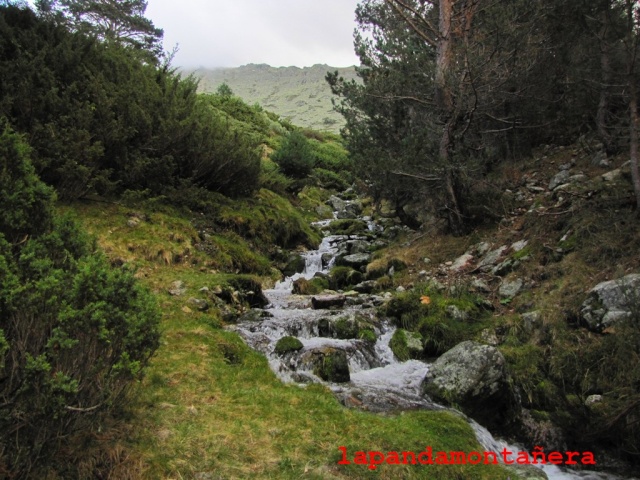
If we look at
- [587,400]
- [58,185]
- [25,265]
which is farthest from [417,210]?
[25,265]

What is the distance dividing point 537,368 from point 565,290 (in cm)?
157

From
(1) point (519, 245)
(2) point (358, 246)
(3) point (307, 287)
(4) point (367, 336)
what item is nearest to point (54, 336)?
(4) point (367, 336)

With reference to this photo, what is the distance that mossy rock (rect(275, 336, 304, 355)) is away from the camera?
619 cm

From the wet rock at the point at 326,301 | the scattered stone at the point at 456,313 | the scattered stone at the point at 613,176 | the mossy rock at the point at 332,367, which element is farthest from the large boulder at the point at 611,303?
the wet rock at the point at 326,301

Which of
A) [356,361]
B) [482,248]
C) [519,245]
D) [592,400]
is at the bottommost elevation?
[356,361]

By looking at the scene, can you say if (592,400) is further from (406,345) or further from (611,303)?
(406,345)

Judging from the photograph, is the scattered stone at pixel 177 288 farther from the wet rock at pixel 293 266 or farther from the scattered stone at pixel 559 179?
the scattered stone at pixel 559 179

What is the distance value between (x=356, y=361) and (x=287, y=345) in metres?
1.17

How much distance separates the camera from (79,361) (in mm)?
2596

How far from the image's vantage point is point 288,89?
413ft

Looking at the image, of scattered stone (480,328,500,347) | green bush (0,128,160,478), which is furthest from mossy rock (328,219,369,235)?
green bush (0,128,160,478)

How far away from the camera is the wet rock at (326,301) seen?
338 inches

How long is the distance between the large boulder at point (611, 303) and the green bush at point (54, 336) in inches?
227

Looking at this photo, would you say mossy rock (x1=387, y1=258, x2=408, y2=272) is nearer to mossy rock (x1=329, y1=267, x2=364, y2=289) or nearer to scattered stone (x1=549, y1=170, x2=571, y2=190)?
mossy rock (x1=329, y1=267, x2=364, y2=289)
